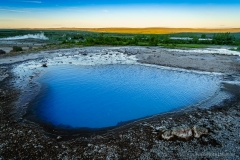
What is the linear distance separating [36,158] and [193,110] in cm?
951

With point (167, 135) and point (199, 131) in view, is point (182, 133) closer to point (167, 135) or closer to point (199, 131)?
point (167, 135)

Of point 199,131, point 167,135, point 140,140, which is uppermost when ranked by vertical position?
point 199,131

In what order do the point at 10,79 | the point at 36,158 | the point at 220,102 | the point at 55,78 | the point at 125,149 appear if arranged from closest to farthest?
the point at 36,158, the point at 125,149, the point at 220,102, the point at 10,79, the point at 55,78

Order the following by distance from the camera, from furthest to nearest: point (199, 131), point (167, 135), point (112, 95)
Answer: point (112, 95), point (199, 131), point (167, 135)

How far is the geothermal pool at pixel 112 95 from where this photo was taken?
11.5 metres

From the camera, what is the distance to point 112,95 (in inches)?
592

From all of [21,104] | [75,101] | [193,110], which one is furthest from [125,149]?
[21,104]

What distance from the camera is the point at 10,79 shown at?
1872 centimetres

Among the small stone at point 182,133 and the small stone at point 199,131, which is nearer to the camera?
the small stone at point 182,133

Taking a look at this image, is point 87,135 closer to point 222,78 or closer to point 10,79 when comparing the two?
point 10,79

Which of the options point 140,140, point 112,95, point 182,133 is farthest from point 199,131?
point 112,95

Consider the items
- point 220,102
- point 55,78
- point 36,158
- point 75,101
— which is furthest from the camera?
point 55,78

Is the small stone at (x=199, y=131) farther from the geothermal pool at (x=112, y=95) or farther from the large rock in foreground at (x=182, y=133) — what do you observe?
the geothermal pool at (x=112, y=95)

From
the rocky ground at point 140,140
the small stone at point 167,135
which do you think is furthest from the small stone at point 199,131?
the small stone at point 167,135
